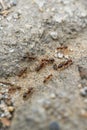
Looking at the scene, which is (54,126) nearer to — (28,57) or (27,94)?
(27,94)

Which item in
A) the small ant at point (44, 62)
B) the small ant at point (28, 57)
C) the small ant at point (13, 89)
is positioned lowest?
the small ant at point (13, 89)

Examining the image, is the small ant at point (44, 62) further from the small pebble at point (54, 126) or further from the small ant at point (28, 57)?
the small pebble at point (54, 126)

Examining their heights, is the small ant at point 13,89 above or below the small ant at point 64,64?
below

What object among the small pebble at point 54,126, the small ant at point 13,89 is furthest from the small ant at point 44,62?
the small pebble at point 54,126

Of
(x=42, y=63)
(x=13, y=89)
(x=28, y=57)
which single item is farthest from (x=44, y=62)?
(x=13, y=89)

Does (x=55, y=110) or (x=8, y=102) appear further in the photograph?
(x=8, y=102)

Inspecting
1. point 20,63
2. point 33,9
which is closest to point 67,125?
point 20,63

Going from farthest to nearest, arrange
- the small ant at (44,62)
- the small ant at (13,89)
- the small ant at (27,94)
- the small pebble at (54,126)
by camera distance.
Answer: the small ant at (44,62), the small ant at (13,89), the small ant at (27,94), the small pebble at (54,126)

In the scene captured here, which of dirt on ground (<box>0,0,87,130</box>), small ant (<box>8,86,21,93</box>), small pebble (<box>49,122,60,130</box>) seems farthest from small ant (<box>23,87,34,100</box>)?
small pebble (<box>49,122,60,130</box>)

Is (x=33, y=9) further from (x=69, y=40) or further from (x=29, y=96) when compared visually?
(x=29, y=96)
